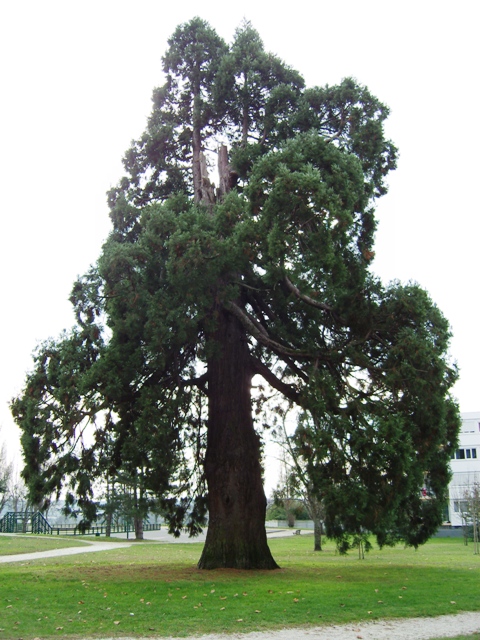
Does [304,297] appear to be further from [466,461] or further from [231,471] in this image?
[466,461]

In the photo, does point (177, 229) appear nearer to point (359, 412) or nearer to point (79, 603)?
point (359, 412)

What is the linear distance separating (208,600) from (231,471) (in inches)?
185

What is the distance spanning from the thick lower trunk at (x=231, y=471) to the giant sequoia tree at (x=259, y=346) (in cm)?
4

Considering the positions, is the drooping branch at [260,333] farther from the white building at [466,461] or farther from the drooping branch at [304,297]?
the white building at [466,461]

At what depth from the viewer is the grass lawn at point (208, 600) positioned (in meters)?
7.67

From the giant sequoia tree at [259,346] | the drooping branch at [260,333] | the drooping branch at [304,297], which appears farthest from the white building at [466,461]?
the drooping branch at [304,297]

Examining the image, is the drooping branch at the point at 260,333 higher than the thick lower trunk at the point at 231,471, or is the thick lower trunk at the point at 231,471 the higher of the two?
the drooping branch at the point at 260,333

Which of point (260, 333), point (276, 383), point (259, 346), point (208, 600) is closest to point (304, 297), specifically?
point (260, 333)

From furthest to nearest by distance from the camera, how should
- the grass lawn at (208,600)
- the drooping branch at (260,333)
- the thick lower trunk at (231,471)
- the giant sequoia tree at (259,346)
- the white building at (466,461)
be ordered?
the white building at (466,461) → the thick lower trunk at (231,471) → the drooping branch at (260,333) → the giant sequoia tree at (259,346) → the grass lawn at (208,600)

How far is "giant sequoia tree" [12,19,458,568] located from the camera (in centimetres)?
1174

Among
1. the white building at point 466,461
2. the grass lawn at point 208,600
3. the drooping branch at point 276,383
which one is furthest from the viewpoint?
the white building at point 466,461

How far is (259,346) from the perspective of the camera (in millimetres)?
16828

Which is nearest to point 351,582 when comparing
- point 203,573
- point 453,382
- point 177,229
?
point 203,573

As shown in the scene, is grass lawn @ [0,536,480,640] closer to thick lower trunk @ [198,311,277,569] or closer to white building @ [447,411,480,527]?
thick lower trunk @ [198,311,277,569]
